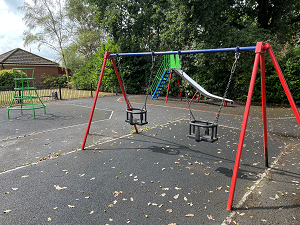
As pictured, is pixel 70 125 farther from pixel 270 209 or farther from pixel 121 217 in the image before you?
pixel 270 209

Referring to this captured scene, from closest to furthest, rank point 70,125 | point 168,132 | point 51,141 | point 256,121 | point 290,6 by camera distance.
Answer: point 51,141, point 168,132, point 70,125, point 256,121, point 290,6

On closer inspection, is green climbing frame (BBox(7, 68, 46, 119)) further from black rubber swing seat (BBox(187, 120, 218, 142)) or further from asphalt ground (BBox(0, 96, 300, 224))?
black rubber swing seat (BBox(187, 120, 218, 142))

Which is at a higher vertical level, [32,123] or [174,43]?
[174,43]

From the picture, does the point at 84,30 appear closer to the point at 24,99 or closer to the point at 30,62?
the point at 30,62

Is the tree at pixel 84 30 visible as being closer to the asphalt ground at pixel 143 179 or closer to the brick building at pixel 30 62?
the brick building at pixel 30 62

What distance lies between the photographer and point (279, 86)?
10961mm

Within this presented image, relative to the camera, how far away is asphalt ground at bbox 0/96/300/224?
2.49m

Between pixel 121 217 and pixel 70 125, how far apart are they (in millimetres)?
4968

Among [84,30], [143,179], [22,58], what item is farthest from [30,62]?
[143,179]

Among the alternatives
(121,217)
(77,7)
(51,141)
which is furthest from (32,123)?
(77,7)

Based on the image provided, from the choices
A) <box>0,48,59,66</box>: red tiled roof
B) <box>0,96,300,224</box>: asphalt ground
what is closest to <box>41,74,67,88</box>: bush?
<box>0,48,59,66</box>: red tiled roof

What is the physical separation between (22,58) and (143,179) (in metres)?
32.1

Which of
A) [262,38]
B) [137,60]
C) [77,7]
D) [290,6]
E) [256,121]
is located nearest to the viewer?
[256,121]

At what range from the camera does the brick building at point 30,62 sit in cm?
2709
